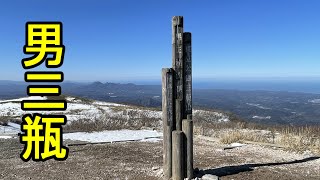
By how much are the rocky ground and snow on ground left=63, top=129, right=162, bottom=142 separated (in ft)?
7.86

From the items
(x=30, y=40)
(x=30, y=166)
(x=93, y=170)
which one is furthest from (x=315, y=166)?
(x=30, y=40)

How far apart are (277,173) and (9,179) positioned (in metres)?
6.43

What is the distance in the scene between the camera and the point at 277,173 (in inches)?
368

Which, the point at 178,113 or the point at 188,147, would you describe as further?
the point at 178,113

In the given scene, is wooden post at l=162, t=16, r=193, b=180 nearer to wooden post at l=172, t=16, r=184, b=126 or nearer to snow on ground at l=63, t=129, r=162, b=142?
wooden post at l=172, t=16, r=184, b=126

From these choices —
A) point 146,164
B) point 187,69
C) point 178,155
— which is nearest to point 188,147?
point 178,155

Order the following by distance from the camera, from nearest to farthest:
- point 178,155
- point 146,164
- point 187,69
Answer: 1. point 178,155
2. point 187,69
3. point 146,164

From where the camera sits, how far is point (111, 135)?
707 inches

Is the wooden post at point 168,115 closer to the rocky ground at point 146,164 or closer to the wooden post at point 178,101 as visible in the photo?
the wooden post at point 178,101

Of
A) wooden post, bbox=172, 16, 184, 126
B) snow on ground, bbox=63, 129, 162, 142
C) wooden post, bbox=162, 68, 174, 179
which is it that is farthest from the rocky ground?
snow on ground, bbox=63, 129, 162, 142

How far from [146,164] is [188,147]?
7.81 feet

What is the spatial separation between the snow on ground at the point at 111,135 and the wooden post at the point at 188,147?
306 inches

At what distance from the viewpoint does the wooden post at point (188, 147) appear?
28.6ft

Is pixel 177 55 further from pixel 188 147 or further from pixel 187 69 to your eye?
pixel 188 147
